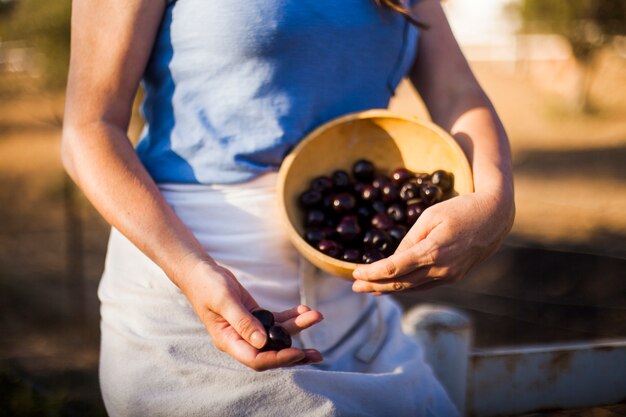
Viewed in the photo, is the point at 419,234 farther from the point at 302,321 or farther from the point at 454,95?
the point at 454,95

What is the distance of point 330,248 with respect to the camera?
142cm

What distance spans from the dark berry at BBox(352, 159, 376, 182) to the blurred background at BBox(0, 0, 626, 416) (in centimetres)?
127

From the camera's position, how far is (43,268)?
620 centimetres

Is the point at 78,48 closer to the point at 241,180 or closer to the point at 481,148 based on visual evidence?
the point at 241,180

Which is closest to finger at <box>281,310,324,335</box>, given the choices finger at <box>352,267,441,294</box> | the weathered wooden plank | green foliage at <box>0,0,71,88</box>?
finger at <box>352,267,441,294</box>

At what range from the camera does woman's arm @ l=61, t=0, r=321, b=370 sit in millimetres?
1268

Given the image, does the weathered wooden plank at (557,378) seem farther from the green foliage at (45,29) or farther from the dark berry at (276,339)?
the green foliage at (45,29)

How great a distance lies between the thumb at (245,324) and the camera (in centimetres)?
111

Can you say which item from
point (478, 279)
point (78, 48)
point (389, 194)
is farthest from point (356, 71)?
point (478, 279)

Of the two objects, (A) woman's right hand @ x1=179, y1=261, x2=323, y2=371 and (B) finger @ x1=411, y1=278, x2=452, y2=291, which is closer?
(A) woman's right hand @ x1=179, y1=261, x2=323, y2=371

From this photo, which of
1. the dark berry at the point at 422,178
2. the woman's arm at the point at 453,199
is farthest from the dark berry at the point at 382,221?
the woman's arm at the point at 453,199

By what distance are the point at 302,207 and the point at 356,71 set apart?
0.31 m

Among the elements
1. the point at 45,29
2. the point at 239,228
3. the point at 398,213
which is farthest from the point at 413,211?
the point at 45,29

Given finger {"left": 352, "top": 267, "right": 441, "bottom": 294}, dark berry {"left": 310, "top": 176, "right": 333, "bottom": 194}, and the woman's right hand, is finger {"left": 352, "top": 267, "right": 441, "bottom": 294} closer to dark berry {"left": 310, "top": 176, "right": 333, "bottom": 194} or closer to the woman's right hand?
the woman's right hand
